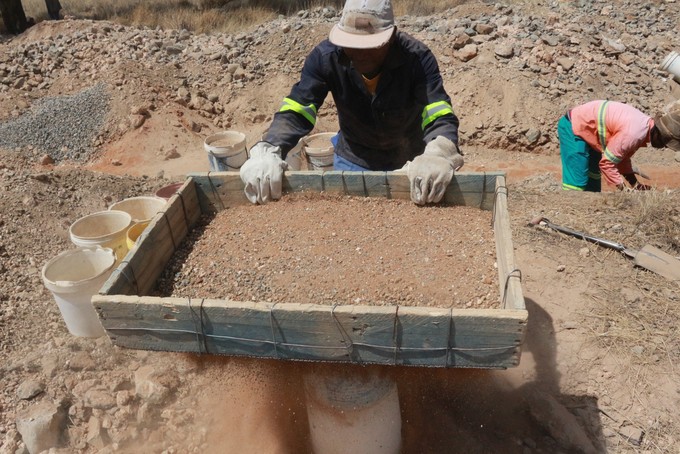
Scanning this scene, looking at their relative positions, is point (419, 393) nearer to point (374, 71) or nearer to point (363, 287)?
point (363, 287)

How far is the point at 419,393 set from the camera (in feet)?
10.6

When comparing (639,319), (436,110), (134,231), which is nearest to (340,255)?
(436,110)

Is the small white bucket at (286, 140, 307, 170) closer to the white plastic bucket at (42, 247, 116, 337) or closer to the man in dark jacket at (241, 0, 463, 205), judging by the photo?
the man in dark jacket at (241, 0, 463, 205)

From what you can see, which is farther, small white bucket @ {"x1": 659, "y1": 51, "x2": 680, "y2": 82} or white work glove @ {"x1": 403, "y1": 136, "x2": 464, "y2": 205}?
small white bucket @ {"x1": 659, "y1": 51, "x2": 680, "y2": 82}

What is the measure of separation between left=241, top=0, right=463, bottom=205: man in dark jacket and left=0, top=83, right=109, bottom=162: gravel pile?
5450 mm

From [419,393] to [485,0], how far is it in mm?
11478

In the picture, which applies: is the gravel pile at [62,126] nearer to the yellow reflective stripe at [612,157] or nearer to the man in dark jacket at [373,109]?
the man in dark jacket at [373,109]

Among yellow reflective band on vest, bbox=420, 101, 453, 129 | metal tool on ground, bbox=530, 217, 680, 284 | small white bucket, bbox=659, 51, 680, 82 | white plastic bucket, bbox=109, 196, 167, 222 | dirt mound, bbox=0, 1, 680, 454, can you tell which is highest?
yellow reflective band on vest, bbox=420, 101, 453, 129

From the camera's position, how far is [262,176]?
253 cm

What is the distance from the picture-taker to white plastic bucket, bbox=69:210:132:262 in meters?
3.63

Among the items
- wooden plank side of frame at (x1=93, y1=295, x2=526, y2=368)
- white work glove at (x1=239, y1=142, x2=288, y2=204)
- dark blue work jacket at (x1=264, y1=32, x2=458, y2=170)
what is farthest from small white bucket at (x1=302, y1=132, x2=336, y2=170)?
wooden plank side of frame at (x1=93, y1=295, x2=526, y2=368)

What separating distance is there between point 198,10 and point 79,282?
11.0 metres

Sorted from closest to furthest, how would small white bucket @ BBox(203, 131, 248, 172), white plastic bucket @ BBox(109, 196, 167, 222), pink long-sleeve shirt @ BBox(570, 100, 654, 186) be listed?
1. white plastic bucket @ BBox(109, 196, 167, 222)
2. pink long-sleeve shirt @ BBox(570, 100, 654, 186)
3. small white bucket @ BBox(203, 131, 248, 172)

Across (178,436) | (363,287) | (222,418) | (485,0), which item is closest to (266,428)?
(222,418)
